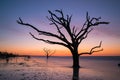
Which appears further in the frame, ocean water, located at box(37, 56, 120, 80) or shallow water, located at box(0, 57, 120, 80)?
ocean water, located at box(37, 56, 120, 80)

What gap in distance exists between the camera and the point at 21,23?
1585cm

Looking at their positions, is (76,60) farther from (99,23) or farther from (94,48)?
(99,23)

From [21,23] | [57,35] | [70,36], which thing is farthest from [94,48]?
[21,23]

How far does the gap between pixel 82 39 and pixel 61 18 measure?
2.81 m

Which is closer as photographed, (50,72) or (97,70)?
(50,72)

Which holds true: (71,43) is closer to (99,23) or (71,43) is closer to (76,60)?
(76,60)

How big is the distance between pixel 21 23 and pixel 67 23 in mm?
4270

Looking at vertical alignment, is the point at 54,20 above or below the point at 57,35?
above

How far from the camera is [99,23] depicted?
16.4 meters

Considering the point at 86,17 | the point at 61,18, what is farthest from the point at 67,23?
the point at 86,17

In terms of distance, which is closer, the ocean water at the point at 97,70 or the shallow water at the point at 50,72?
the shallow water at the point at 50,72

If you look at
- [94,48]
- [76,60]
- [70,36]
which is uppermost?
[70,36]

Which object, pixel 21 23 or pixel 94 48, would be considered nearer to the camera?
pixel 21 23

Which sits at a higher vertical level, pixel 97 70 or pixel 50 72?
pixel 50 72
